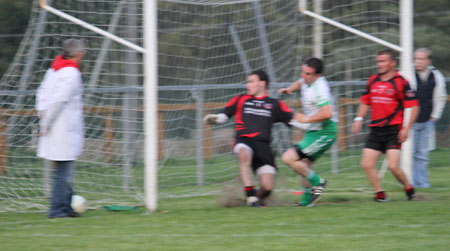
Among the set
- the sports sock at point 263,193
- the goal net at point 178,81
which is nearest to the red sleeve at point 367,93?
the sports sock at point 263,193

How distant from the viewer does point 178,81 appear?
379 inches

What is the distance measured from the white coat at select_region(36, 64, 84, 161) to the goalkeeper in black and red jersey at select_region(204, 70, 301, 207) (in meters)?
1.44

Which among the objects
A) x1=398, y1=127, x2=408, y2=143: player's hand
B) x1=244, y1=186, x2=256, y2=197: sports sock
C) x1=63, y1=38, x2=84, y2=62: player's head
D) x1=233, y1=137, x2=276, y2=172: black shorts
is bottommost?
x1=244, y1=186, x2=256, y2=197: sports sock

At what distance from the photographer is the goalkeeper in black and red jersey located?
7516mm

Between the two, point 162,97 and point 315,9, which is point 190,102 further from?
point 315,9

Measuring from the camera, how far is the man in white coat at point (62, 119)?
684 cm

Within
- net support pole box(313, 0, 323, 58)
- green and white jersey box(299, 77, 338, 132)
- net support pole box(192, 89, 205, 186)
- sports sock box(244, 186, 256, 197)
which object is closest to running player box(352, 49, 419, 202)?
green and white jersey box(299, 77, 338, 132)

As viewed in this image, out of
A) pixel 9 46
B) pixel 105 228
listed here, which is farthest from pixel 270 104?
pixel 9 46

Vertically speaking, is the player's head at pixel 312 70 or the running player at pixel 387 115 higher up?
the player's head at pixel 312 70

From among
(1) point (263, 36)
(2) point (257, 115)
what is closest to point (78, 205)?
(2) point (257, 115)

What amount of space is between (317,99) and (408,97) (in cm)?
99

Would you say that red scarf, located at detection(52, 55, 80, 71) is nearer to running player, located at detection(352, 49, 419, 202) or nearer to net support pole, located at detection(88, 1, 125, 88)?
net support pole, located at detection(88, 1, 125, 88)

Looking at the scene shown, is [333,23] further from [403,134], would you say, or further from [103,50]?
[103,50]

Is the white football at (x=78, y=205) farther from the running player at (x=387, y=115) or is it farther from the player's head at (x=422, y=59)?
the player's head at (x=422, y=59)
